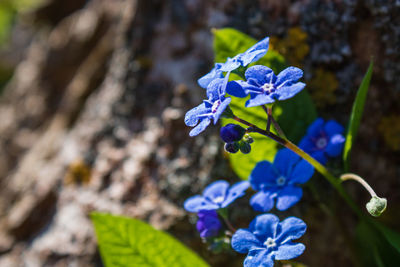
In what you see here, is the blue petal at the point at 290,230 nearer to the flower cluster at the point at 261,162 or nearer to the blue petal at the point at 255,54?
the flower cluster at the point at 261,162

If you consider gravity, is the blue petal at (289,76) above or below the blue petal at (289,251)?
above

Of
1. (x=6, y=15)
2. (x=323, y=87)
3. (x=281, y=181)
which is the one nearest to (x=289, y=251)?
(x=281, y=181)

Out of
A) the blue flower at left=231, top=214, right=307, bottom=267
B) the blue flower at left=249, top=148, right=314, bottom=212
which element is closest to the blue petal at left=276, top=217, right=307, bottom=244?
the blue flower at left=231, top=214, right=307, bottom=267

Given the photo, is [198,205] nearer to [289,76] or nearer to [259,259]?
[259,259]

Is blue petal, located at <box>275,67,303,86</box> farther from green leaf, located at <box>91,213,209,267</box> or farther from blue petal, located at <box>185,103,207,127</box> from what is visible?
green leaf, located at <box>91,213,209,267</box>

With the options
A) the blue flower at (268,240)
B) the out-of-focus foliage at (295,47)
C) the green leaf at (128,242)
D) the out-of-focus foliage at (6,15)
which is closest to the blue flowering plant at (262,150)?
the blue flower at (268,240)

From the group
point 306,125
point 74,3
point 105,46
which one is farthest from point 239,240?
point 74,3
